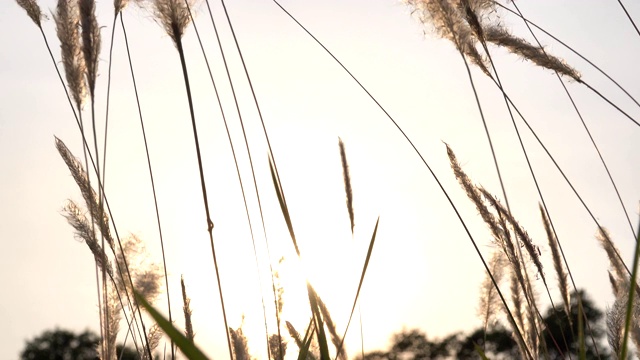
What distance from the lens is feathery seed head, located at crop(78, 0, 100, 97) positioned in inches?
89.4

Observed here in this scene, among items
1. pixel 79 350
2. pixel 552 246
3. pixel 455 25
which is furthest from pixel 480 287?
pixel 79 350

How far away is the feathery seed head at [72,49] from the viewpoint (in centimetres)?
235

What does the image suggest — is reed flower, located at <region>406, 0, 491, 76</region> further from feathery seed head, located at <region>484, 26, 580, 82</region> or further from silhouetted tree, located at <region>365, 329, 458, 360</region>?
silhouetted tree, located at <region>365, 329, 458, 360</region>

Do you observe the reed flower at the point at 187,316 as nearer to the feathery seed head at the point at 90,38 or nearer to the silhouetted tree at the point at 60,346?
the feathery seed head at the point at 90,38

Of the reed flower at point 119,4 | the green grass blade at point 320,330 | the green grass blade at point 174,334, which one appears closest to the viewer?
the green grass blade at point 174,334

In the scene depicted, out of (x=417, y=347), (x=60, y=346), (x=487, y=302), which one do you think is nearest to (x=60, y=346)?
(x=60, y=346)

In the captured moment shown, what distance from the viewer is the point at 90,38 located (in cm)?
228

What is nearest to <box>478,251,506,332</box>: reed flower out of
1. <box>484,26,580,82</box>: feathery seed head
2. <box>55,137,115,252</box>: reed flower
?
<box>484,26,580,82</box>: feathery seed head

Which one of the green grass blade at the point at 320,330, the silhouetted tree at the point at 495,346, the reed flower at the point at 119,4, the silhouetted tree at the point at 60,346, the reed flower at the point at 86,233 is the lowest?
the green grass blade at the point at 320,330

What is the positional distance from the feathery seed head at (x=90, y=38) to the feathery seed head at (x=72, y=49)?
7 cm

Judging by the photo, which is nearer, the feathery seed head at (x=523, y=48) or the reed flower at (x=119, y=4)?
the feathery seed head at (x=523, y=48)

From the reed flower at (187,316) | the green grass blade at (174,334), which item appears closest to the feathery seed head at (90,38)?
the reed flower at (187,316)

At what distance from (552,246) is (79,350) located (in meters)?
41.9

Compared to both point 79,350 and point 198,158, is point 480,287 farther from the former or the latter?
point 79,350
